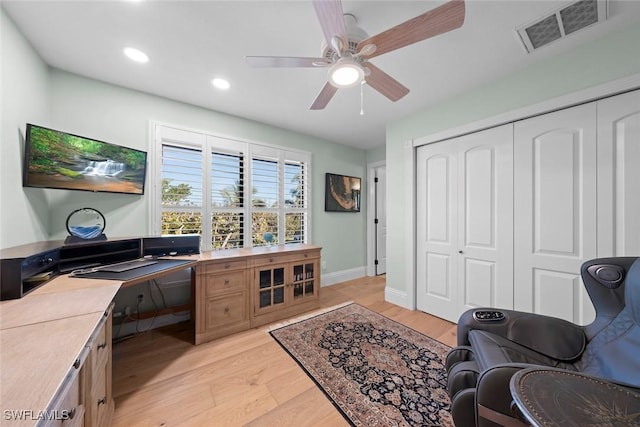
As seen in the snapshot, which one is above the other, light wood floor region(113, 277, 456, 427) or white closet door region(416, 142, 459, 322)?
white closet door region(416, 142, 459, 322)

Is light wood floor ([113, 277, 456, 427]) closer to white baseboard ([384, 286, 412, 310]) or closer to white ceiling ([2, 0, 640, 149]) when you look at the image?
white baseboard ([384, 286, 412, 310])

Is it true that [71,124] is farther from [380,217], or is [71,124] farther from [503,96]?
[380,217]

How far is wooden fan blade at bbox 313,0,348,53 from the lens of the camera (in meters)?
1.04

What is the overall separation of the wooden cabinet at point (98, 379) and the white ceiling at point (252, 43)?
1850 millimetres

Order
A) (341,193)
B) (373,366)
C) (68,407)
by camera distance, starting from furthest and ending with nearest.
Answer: (341,193) < (373,366) < (68,407)

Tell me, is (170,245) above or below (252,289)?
above

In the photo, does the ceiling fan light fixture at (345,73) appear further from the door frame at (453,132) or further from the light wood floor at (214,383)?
Result: the light wood floor at (214,383)

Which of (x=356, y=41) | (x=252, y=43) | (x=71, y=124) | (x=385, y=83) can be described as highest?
(x=252, y=43)

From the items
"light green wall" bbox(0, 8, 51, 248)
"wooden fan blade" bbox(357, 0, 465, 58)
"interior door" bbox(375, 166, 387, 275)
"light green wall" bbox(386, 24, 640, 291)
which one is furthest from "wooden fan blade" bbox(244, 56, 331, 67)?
"interior door" bbox(375, 166, 387, 275)

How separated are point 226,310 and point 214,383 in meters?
0.69

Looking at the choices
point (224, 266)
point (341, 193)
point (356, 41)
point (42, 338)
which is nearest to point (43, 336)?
point (42, 338)

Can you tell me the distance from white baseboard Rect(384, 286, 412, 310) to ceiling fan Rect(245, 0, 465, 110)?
7.89 ft

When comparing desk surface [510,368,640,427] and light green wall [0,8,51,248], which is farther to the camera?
light green wall [0,8,51,248]

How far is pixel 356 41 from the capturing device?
4.52 ft
